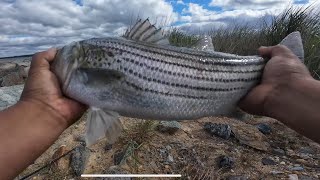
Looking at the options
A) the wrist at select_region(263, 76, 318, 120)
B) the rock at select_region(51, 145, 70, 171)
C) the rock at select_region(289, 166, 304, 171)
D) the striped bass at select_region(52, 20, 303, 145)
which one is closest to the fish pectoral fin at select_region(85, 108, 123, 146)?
the striped bass at select_region(52, 20, 303, 145)

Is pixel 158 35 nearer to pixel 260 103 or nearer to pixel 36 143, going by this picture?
pixel 260 103

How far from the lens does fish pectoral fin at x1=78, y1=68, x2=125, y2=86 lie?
8.95ft

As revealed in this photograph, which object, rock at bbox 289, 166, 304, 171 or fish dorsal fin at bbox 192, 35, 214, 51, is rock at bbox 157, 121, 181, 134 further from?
fish dorsal fin at bbox 192, 35, 214, 51

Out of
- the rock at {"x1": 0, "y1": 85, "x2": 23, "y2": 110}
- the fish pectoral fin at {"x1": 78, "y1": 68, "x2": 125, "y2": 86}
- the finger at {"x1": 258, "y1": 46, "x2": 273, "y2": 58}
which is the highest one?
the finger at {"x1": 258, "y1": 46, "x2": 273, "y2": 58}

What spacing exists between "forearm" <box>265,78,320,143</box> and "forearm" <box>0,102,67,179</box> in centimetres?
160

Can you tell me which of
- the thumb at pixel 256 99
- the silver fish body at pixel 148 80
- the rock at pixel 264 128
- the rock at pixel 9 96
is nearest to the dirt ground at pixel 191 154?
the rock at pixel 264 128

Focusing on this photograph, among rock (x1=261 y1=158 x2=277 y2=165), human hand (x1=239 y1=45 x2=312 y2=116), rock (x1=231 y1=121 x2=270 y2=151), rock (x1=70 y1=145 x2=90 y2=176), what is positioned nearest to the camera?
human hand (x1=239 y1=45 x2=312 y2=116)

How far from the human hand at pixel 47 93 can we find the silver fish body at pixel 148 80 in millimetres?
100

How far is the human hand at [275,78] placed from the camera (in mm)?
3072

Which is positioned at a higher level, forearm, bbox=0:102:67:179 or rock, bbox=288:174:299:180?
forearm, bbox=0:102:67:179

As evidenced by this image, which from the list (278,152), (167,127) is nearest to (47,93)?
(167,127)

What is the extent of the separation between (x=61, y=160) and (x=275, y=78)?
2952 millimetres

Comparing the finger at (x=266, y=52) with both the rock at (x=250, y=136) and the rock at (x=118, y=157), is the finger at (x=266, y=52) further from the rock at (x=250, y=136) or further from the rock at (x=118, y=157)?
the rock at (x=250, y=136)

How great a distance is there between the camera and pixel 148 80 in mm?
2795
